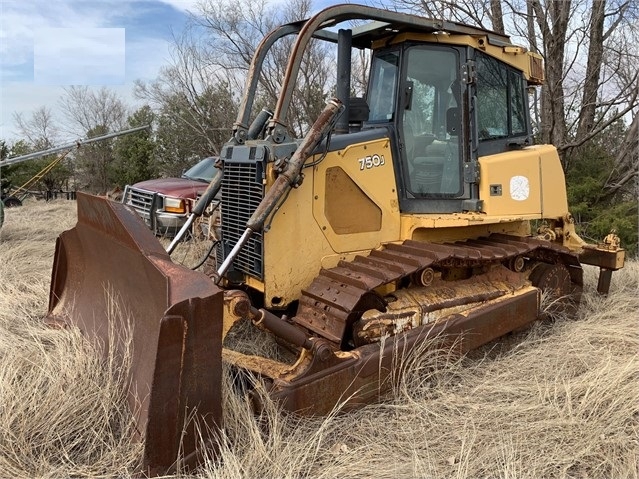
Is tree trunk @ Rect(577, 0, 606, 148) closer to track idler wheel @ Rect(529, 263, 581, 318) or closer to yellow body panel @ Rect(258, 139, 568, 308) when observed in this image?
track idler wheel @ Rect(529, 263, 581, 318)

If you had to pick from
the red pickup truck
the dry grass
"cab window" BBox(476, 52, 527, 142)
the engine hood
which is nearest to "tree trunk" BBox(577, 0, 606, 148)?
"cab window" BBox(476, 52, 527, 142)

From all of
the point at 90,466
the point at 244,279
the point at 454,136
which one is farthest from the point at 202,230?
the point at 90,466

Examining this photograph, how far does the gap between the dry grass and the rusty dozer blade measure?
0.17 m

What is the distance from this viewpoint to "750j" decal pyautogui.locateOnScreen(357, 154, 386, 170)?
150 inches

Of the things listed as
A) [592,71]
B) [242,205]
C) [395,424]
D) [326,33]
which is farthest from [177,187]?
[592,71]

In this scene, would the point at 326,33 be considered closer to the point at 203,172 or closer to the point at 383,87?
the point at 383,87

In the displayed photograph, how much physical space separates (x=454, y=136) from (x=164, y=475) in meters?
3.14

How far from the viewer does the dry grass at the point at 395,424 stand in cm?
257

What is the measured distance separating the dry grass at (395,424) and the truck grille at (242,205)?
1.02 m

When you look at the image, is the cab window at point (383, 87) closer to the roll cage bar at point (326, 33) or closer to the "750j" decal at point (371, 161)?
the roll cage bar at point (326, 33)

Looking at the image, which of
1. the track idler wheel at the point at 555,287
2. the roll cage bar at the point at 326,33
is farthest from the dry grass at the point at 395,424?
the roll cage bar at the point at 326,33

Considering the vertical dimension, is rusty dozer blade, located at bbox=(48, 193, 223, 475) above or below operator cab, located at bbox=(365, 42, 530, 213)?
below

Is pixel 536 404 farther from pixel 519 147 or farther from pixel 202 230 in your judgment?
pixel 202 230

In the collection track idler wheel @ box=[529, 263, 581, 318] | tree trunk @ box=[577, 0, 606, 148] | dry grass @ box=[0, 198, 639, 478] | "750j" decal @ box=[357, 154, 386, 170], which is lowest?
dry grass @ box=[0, 198, 639, 478]
